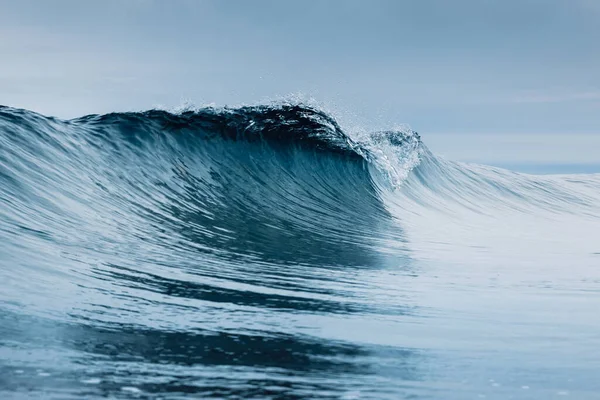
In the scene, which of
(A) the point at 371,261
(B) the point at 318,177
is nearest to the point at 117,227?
(A) the point at 371,261

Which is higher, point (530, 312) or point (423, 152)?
point (423, 152)

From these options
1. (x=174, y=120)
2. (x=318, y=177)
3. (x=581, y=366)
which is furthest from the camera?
(x=318, y=177)

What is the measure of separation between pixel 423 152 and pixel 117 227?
11933mm

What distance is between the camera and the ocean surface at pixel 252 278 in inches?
117

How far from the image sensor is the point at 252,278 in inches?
206

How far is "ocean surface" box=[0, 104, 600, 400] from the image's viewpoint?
9.75 ft

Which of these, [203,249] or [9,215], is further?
[203,249]

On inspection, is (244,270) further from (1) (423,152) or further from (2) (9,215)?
(1) (423,152)

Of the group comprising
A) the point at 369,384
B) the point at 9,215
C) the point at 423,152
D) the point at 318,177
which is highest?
the point at 423,152

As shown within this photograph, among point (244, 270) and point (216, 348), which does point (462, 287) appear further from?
point (216, 348)

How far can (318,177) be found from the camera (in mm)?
12609

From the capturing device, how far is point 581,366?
3.27 metres

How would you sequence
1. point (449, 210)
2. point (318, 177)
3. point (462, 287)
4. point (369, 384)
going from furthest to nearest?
point (449, 210) → point (318, 177) → point (462, 287) → point (369, 384)

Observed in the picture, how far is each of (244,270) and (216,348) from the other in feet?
7.50
